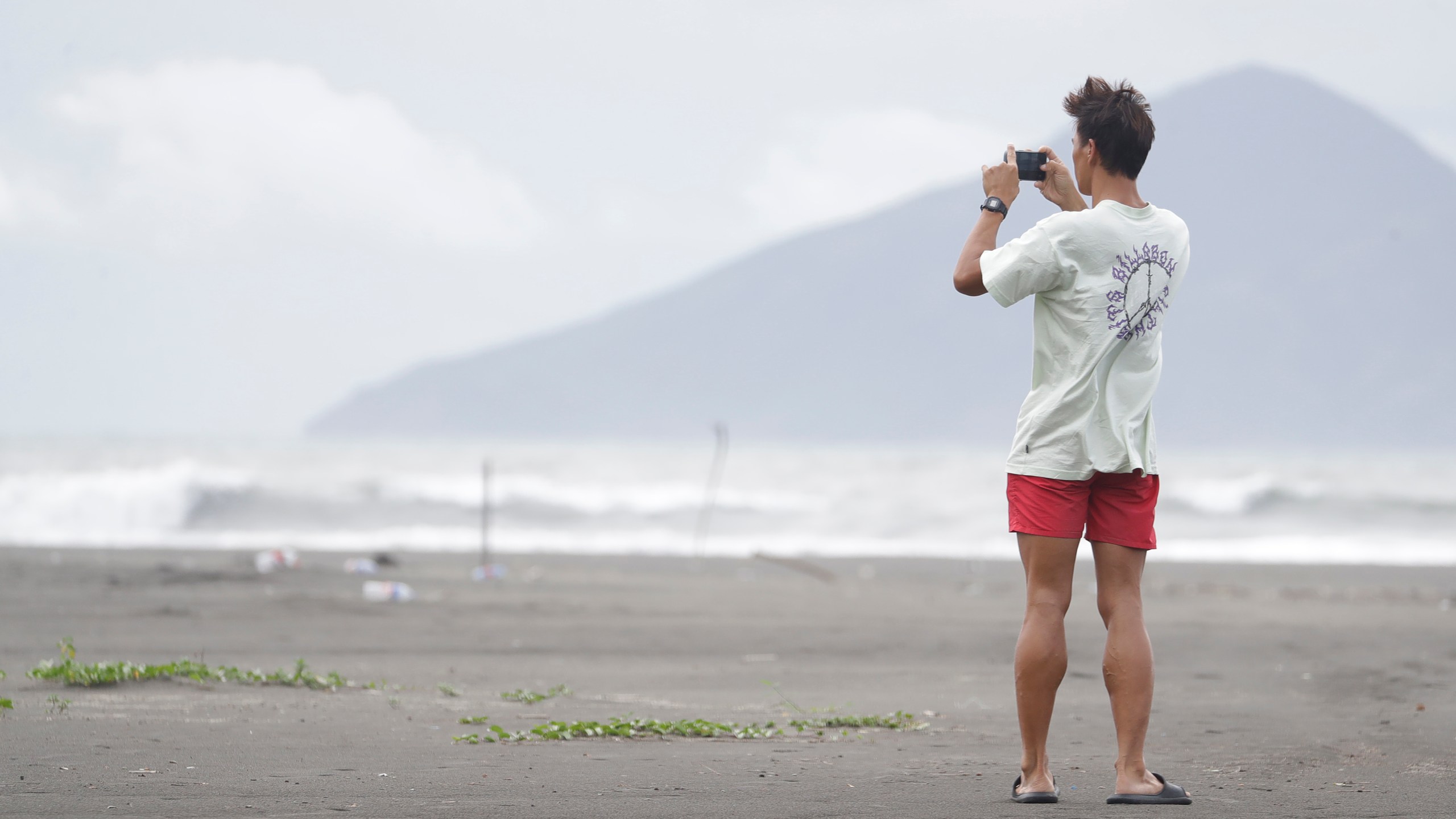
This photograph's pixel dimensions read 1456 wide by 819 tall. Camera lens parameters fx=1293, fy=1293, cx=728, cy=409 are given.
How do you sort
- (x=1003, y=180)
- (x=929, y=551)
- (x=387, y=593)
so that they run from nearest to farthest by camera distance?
(x=1003, y=180) → (x=387, y=593) → (x=929, y=551)

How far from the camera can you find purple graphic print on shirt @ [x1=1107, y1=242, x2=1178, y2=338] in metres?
3.24

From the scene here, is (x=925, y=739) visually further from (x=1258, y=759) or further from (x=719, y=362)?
(x=719, y=362)

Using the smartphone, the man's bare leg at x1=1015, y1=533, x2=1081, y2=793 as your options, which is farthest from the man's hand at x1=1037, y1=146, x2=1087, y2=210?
the man's bare leg at x1=1015, y1=533, x2=1081, y2=793

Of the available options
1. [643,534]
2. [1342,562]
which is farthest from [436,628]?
[643,534]

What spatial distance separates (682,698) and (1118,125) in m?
3.34

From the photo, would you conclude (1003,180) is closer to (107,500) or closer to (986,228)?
(986,228)

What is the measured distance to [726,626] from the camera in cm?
913

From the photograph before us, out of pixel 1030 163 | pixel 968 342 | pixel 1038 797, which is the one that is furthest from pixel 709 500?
pixel 968 342

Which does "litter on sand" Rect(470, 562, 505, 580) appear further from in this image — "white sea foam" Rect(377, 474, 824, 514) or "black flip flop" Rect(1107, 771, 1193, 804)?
"white sea foam" Rect(377, 474, 824, 514)

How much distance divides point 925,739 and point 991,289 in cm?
188

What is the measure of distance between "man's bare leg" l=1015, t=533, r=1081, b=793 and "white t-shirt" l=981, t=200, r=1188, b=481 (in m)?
0.20

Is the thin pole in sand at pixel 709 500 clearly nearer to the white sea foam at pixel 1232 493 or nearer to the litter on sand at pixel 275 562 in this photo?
the litter on sand at pixel 275 562

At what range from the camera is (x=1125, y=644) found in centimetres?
329

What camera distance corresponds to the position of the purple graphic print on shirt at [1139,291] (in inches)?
128
